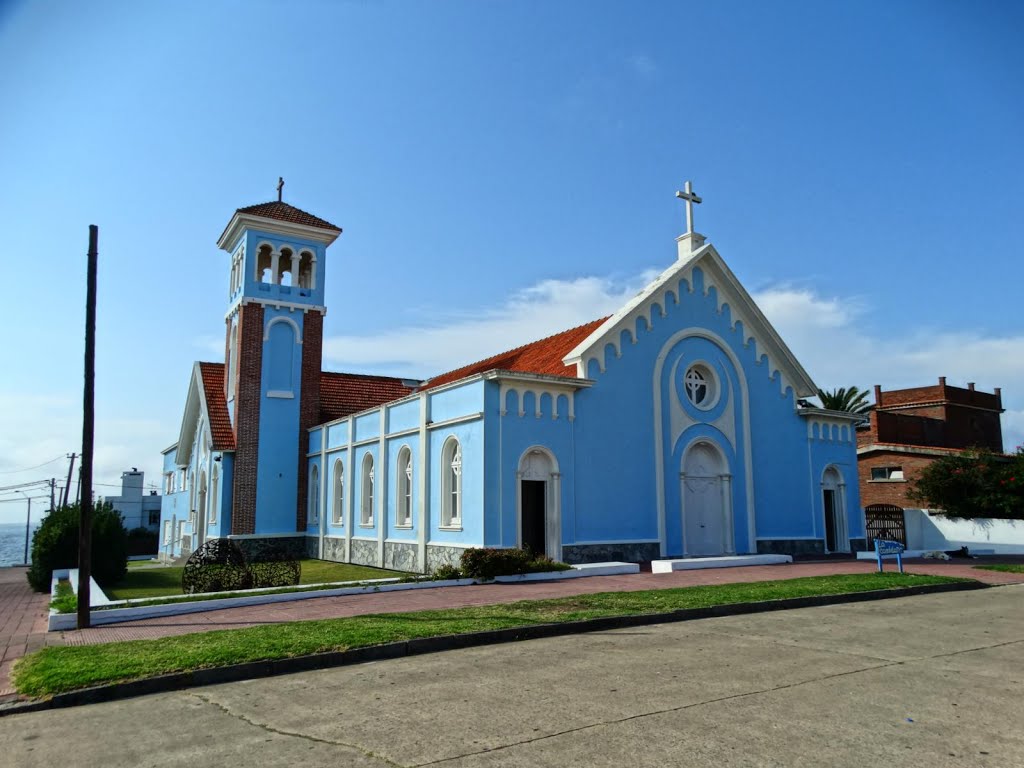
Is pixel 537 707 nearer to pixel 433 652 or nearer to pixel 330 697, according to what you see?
pixel 330 697

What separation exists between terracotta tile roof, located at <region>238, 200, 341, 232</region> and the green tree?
25306 mm

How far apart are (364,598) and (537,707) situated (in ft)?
27.6

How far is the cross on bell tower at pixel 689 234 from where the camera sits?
80.7 ft

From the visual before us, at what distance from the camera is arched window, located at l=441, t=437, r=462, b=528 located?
65.8ft

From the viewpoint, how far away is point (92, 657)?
8.84 meters

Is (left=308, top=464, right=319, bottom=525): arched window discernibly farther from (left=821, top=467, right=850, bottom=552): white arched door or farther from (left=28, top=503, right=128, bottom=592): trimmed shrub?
(left=821, top=467, right=850, bottom=552): white arched door

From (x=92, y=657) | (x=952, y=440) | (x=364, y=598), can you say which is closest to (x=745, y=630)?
(x=364, y=598)

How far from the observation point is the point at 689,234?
2466 centimetres

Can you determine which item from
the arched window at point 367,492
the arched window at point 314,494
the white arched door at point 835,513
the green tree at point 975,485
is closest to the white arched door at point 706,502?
the white arched door at point 835,513

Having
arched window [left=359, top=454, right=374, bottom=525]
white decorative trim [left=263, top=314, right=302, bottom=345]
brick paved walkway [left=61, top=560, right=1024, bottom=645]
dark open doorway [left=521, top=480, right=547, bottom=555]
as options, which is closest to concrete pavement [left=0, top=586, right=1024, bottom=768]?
brick paved walkway [left=61, top=560, right=1024, bottom=645]

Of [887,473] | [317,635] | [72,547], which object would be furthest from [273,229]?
[887,473]

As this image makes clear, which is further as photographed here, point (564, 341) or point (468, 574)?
point (564, 341)

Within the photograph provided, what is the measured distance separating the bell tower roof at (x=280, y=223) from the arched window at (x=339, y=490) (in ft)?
30.2

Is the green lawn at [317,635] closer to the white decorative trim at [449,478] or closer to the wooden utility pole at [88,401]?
the wooden utility pole at [88,401]
